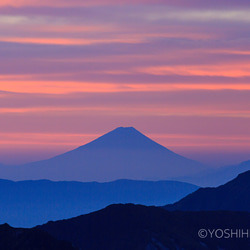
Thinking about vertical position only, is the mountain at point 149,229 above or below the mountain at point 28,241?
above

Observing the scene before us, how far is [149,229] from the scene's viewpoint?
16988 centimetres

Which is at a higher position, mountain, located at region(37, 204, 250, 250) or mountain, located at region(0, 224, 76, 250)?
mountain, located at region(37, 204, 250, 250)

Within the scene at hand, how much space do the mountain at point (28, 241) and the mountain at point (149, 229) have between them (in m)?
37.3

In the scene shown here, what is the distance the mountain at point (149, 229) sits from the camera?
537 ft

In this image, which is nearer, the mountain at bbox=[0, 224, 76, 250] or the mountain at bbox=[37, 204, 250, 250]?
the mountain at bbox=[0, 224, 76, 250]

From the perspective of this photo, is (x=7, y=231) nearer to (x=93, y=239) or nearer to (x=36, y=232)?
(x=36, y=232)

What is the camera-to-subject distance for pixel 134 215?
586 feet

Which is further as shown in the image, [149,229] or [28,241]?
[149,229]

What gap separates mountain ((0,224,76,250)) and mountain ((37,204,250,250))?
3731 cm

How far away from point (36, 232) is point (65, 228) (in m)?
49.3

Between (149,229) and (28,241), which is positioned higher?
(149,229)

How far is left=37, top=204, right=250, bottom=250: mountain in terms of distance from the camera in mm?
163625

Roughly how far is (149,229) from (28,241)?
50.0 m

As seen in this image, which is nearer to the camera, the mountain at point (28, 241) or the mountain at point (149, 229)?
the mountain at point (28, 241)
